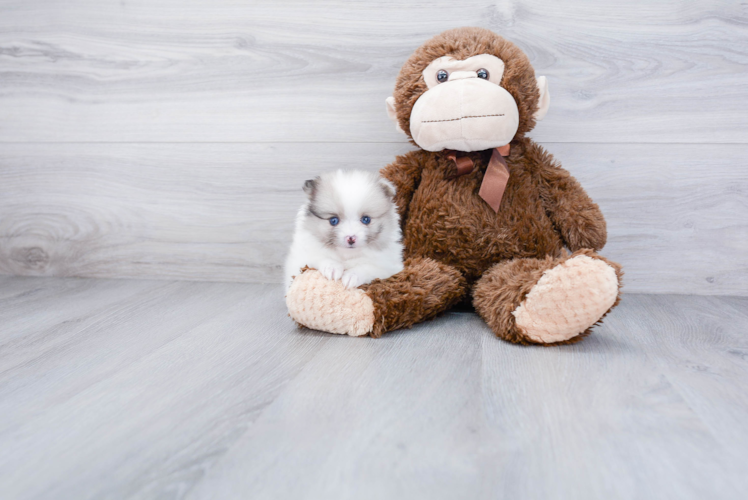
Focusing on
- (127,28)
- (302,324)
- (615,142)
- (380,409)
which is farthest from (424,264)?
(127,28)

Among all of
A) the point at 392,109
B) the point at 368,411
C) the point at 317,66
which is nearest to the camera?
the point at 368,411

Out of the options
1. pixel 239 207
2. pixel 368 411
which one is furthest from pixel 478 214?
pixel 239 207

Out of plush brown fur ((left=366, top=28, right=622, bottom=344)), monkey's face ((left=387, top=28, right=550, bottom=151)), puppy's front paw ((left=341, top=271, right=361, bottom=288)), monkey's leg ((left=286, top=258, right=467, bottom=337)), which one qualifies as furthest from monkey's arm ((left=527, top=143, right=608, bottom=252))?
puppy's front paw ((left=341, top=271, right=361, bottom=288))

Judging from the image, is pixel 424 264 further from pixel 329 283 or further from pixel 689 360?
pixel 689 360

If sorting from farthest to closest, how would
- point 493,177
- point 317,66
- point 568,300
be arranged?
point 317,66 → point 493,177 → point 568,300

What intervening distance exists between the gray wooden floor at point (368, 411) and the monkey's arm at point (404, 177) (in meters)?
0.27

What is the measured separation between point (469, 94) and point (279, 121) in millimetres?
590

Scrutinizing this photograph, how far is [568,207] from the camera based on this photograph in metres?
1.15

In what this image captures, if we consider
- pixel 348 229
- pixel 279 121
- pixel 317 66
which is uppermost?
pixel 317 66

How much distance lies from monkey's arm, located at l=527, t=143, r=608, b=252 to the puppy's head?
0.36 metres

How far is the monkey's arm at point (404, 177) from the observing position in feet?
3.94

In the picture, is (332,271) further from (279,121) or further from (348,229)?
(279,121)

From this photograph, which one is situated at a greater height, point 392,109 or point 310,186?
point 392,109

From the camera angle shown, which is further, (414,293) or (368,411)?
(414,293)
